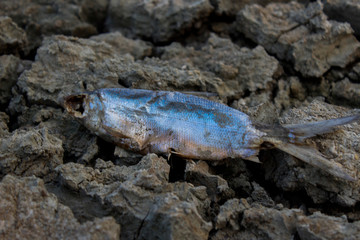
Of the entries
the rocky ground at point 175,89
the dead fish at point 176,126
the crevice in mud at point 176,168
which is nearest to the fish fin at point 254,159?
the dead fish at point 176,126

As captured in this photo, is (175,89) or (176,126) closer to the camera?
(176,126)

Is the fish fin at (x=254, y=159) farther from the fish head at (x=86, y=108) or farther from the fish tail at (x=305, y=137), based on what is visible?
the fish head at (x=86, y=108)

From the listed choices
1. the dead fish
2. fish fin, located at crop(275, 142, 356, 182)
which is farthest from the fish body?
fish fin, located at crop(275, 142, 356, 182)

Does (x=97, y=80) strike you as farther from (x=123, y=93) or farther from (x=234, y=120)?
(x=234, y=120)

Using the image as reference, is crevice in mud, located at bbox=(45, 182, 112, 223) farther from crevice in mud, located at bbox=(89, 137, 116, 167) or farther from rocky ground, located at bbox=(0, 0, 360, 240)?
crevice in mud, located at bbox=(89, 137, 116, 167)

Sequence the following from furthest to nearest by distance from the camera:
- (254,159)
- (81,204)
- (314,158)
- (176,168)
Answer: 1. (176,168)
2. (254,159)
3. (314,158)
4. (81,204)

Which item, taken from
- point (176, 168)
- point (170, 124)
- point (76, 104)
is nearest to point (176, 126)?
point (170, 124)

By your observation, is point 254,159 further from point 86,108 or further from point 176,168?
point 86,108

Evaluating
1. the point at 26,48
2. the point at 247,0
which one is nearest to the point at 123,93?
the point at 26,48
